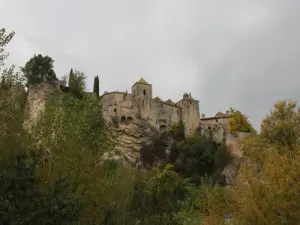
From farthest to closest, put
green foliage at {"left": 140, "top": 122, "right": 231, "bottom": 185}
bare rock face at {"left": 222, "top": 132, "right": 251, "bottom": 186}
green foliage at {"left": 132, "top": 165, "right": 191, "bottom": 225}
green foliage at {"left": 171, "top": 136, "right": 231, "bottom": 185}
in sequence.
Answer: green foliage at {"left": 140, "top": 122, "right": 231, "bottom": 185}
green foliage at {"left": 171, "top": 136, "right": 231, "bottom": 185}
bare rock face at {"left": 222, "top": 132, "right": 251, "bottom": 186}
green foliage at {"left": 132, "top": 165, "right": 191, "bottom": 225}

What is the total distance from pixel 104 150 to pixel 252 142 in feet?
56.4

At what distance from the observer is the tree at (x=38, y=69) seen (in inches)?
2449

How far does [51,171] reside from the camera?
14961 mm

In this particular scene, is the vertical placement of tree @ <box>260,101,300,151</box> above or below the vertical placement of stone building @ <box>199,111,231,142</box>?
below

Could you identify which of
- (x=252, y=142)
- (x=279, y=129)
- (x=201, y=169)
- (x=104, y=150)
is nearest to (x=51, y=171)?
(x=104, y=150)

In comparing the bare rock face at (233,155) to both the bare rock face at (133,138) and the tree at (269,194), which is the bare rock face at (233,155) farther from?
the tree at (269,194)

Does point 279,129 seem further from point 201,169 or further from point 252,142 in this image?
point 201,169

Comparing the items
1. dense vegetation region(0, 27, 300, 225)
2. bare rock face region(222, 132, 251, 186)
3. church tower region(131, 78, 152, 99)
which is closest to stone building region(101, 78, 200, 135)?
church tower region(131, 78, 152, 99)

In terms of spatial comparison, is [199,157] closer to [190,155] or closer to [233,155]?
[190,155]

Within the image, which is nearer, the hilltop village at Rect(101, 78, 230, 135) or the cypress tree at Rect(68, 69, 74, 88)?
the cypress tree at Rect(68, 69, 74, 88)

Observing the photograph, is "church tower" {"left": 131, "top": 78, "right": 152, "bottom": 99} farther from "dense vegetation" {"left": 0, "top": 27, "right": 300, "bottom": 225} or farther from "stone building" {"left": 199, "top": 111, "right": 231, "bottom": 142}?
"dense vegetation" {"left": 0, "top": 27, "right": 300, "bottom": 225}

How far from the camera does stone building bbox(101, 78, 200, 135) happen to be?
215 ft

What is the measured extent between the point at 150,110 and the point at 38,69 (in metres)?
17.8

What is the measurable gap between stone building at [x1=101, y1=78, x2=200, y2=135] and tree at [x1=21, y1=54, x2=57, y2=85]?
8.78m
